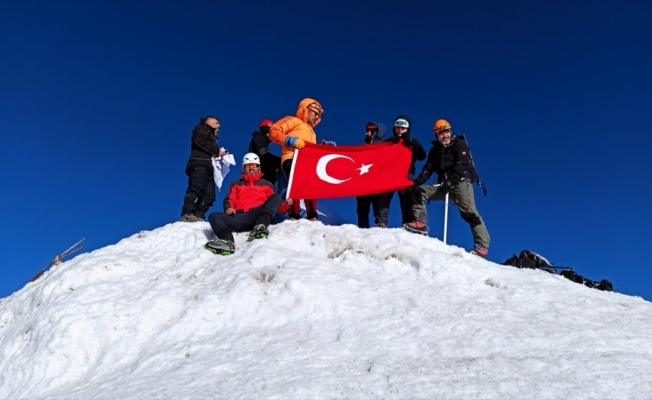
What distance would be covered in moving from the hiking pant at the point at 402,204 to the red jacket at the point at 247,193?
212cm

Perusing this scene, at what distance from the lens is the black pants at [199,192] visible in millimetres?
8500

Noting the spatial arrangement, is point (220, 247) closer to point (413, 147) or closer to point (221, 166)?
point (221, 166)

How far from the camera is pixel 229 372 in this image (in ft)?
12.1

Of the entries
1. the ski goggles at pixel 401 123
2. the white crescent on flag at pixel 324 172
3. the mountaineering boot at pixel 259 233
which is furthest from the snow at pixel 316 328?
the ski goggles at pixel 401 123

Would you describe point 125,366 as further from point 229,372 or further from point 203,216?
point 203,216

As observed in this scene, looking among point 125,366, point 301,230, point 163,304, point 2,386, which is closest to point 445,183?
point 301,230

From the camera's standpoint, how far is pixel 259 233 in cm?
659

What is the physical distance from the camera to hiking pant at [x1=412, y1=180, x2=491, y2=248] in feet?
26.9

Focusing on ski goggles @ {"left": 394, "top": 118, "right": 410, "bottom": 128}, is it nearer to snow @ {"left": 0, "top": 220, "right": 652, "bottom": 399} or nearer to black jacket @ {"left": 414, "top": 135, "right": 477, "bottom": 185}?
black jacket @ {"left": 414, "top": 135, "right": 477, "bottom": 185}

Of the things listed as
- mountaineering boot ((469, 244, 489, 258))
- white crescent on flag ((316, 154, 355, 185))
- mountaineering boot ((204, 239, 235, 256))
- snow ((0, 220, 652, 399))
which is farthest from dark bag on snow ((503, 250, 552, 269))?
mountaineering boot ((204, 239, 235, 256))

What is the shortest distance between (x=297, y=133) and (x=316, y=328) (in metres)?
4.83

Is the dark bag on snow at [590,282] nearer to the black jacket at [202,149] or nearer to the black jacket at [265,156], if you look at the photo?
the black jacket at [265,156]

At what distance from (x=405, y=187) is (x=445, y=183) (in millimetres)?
704

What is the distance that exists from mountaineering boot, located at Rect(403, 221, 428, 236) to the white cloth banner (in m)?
3.49
